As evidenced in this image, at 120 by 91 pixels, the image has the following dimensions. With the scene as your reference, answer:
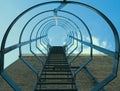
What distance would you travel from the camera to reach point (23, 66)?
48.2 ft

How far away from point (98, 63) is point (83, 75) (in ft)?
8.99

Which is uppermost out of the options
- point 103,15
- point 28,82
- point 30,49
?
point 103,15

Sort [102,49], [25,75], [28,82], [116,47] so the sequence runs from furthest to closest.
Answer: [25,75], [28,82], [102,49], [116,47]

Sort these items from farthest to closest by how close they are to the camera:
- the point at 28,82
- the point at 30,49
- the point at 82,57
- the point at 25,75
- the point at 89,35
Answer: the point at 82,57
the point at 25,75
the point at 28,82
the point at 30,49
the point at 89,35

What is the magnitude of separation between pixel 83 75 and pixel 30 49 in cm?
351

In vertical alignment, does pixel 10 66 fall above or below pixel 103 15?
below

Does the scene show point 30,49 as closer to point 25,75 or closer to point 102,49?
point 25,75

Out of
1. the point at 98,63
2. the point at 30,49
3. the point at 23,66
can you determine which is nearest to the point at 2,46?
the point at 30,49

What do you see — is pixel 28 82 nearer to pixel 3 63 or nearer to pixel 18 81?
pixel 18 81

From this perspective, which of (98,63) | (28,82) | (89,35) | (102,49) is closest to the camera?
(102,49)

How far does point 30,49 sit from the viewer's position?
1059 centimetres

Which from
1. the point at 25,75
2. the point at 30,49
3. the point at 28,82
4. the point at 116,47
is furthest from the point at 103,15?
the point at 25,75

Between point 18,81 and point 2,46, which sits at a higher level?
point 2,46

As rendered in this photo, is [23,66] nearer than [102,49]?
No
